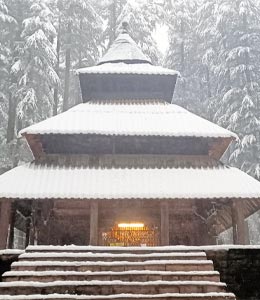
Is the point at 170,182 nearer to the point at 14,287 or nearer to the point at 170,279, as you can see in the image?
the point at 170,279

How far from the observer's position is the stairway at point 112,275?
8.27 m

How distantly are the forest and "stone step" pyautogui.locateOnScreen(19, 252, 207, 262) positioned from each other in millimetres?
17399

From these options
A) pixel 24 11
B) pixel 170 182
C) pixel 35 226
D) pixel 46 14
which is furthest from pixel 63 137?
pixel 24 11

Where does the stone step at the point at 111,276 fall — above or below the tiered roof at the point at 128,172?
below

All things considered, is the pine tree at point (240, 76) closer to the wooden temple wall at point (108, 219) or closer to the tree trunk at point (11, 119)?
the wooden temple wall at point (108, 219)

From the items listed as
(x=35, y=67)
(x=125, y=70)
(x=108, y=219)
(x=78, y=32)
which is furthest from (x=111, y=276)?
(x=78, y=32)

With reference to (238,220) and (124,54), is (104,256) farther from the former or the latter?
(124,54)

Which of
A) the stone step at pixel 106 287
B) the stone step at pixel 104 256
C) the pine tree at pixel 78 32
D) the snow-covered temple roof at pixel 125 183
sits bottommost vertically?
the stone step at pixel 106 287

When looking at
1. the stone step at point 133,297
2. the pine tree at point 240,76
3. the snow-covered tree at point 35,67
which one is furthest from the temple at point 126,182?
the snow-covered tree at point 35,67

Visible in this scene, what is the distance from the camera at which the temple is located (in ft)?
44.9

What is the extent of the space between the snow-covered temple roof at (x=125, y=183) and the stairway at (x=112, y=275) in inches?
135

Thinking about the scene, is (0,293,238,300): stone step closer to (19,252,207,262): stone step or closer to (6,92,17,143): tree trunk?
(19,252,207,262): stone step

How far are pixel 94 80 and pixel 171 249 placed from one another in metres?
10.7

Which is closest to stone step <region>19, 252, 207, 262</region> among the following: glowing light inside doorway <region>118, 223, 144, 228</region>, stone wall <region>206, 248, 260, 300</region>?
stone wall <region>206, 248, 260, 300</region>
